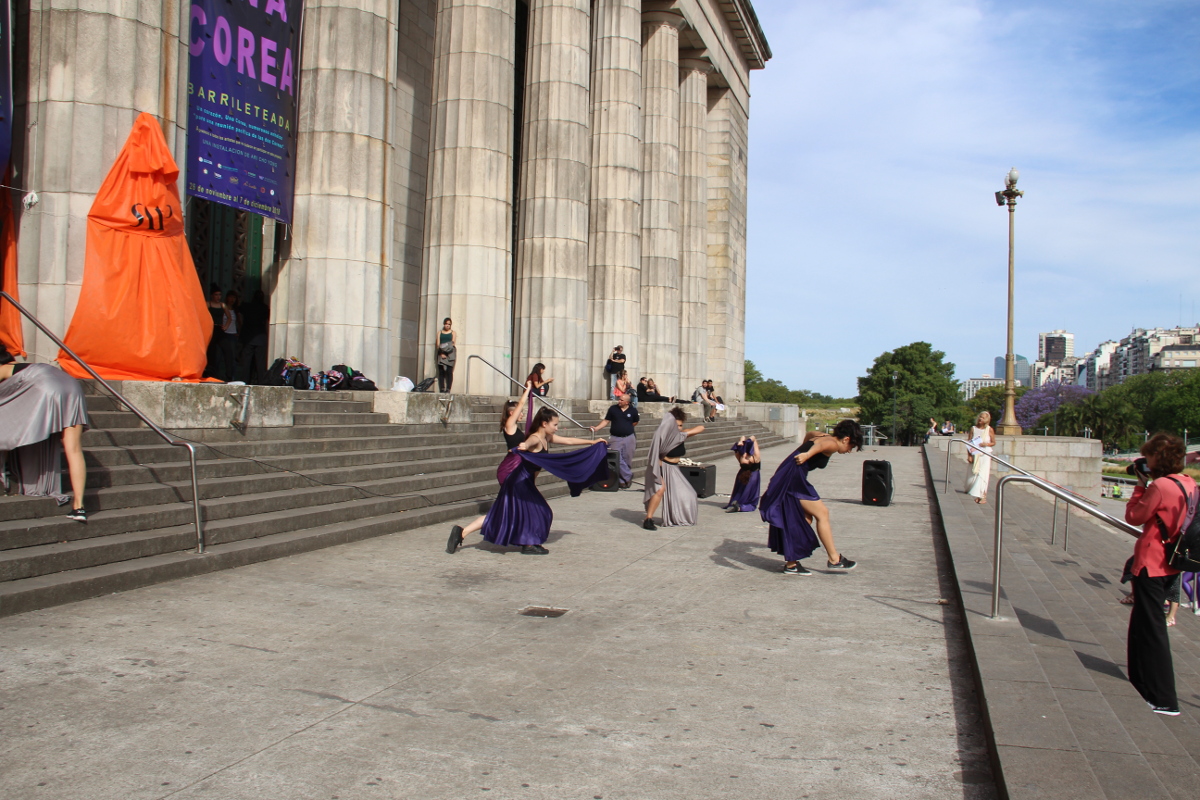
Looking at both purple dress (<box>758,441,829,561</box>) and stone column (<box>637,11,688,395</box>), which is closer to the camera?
purple dress (<box>758,441,829,561</box>)

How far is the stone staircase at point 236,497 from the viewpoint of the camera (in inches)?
264

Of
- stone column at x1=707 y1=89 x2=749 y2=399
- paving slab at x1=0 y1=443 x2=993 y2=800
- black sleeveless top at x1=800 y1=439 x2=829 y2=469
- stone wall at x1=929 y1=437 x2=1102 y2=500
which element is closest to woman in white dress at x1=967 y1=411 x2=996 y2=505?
black sleeveless top at x1=800 y1=439 x2=829 y2=469

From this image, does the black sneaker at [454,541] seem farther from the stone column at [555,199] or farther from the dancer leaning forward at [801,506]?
the stone column at [555,199]

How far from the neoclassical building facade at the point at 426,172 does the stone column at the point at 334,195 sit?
31 millimetres

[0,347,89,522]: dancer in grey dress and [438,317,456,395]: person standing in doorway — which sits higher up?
[438,317,456,395]: person standing in doorway

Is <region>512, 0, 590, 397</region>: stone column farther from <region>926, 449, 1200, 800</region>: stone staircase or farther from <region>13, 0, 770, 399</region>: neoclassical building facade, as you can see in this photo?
<region>926, 449, 1200, 800</region>: stone staircase

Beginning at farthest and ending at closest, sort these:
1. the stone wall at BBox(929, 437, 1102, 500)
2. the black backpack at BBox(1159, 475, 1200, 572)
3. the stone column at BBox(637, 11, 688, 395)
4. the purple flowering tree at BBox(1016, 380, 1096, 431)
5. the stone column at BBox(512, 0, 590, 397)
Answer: the purple flowering tree at BBox(1016, 380, 1096, 431) < the stone wall at BBox(929, 437, 1102, 500) < the stone column at BBox(637, 11, 688, 395) < the stone column at BBox(512, 0, 590, 397) < the black backpack at BBox(1159, 475, 1200, 572)

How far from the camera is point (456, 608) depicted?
6719 millimetres

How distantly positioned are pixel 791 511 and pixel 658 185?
22.1 m

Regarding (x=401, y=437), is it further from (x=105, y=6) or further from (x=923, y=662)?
→ (x=923, y=662)

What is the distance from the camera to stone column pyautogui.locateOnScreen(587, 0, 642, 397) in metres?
25.1

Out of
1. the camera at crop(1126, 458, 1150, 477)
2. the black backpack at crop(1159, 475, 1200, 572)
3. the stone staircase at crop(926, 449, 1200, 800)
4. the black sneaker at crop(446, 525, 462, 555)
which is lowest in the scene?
the stone staircase at crop(926, 449, 1200, 800)

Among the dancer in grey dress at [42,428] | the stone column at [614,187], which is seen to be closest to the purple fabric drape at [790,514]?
the dancer in grey dress at [42,428]

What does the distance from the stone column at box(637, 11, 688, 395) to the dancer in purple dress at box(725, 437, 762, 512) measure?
15166 millimetres
